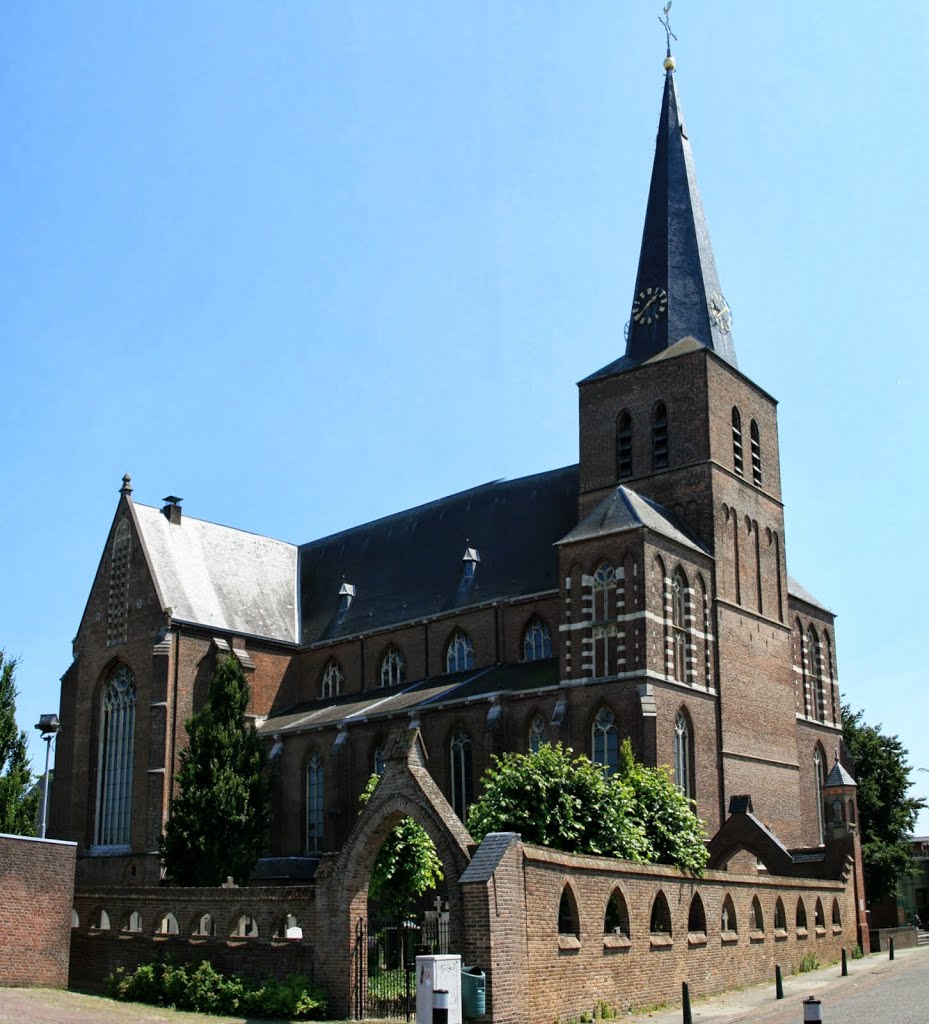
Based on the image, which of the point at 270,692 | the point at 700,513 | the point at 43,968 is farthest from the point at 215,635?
the point at 43,968

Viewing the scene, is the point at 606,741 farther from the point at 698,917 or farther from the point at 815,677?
the point at 815,677

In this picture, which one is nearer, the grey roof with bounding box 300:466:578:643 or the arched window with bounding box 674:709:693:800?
the arched window with bounding box 674:709:693:800

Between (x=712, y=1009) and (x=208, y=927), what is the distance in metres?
9.79

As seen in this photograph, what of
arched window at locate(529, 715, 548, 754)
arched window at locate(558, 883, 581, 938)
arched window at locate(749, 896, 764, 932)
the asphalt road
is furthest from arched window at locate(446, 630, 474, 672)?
arched window at locate(558, 883, 581, 938)

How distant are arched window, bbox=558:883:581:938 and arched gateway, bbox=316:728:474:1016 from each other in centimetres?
208

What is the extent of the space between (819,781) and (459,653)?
45.7ft

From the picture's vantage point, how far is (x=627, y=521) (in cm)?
3947

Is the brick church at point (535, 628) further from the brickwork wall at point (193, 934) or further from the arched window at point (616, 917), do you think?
the brickwork wall at point (193, 934)

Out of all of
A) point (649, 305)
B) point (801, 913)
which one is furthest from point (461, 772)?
point (649, 305)

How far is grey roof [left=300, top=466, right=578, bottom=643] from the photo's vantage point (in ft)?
154

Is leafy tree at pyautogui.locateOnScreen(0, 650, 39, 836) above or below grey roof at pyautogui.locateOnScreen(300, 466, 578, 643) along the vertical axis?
below

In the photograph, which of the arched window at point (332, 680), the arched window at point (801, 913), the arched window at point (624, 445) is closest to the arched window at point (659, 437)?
the arched window at point (624, 445)

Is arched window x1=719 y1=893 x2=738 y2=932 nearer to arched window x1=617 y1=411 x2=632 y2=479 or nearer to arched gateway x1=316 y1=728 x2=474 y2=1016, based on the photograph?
arched gateway x1=316 y1=728 x2=474 y2=1016

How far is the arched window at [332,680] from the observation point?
51406 millimetres
